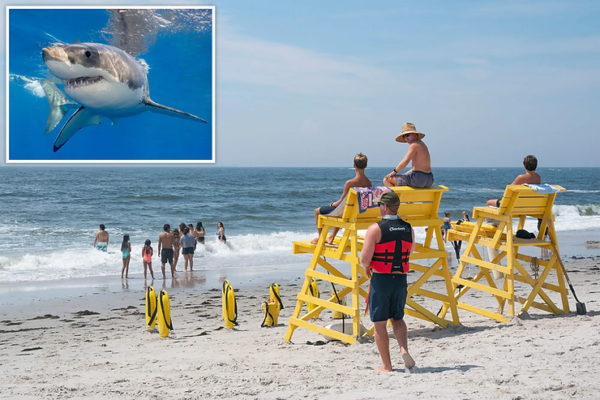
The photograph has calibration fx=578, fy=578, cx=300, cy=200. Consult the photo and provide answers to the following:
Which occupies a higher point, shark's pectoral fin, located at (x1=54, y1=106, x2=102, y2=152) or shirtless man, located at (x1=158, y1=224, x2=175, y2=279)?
shark's pectoral fin, located at (x1=54, y1=106, x2=102, y2=152)

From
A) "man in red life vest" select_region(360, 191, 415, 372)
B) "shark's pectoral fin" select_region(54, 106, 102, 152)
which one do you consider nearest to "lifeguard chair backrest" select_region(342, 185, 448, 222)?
"man in red life vest" select_region(360, 191, 415, 372)

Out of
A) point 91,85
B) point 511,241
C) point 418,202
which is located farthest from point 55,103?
point 511,241

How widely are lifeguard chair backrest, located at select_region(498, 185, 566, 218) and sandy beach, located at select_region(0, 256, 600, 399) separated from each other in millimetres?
1276

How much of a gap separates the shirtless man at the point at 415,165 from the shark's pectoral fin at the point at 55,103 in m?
4.65

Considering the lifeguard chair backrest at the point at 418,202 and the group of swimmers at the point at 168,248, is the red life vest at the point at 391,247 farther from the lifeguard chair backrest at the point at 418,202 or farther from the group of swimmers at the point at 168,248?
the group of swimmers at the point at 168,248

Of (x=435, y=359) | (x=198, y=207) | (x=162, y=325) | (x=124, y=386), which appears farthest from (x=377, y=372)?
(x=198, y=207)

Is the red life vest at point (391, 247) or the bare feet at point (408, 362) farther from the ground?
the red life vest at point (391, 247)

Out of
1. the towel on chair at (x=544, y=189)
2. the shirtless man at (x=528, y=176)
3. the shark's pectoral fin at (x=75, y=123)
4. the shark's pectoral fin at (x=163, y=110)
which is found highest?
the shark's pectoral fin at (x=163, y=110)

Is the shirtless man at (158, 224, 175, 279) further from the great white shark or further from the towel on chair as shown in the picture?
the towel on chair

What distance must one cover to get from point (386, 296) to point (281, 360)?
4.88 feet

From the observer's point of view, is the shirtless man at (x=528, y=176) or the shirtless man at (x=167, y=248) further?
the shirtless man at (x=167, y=248)

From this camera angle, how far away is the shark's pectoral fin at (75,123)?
27.0ft

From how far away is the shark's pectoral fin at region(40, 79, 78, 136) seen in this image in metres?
8.08

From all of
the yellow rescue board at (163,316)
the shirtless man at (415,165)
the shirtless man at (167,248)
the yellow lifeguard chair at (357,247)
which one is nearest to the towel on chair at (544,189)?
the yellow lifeguard chair at (357,247)
